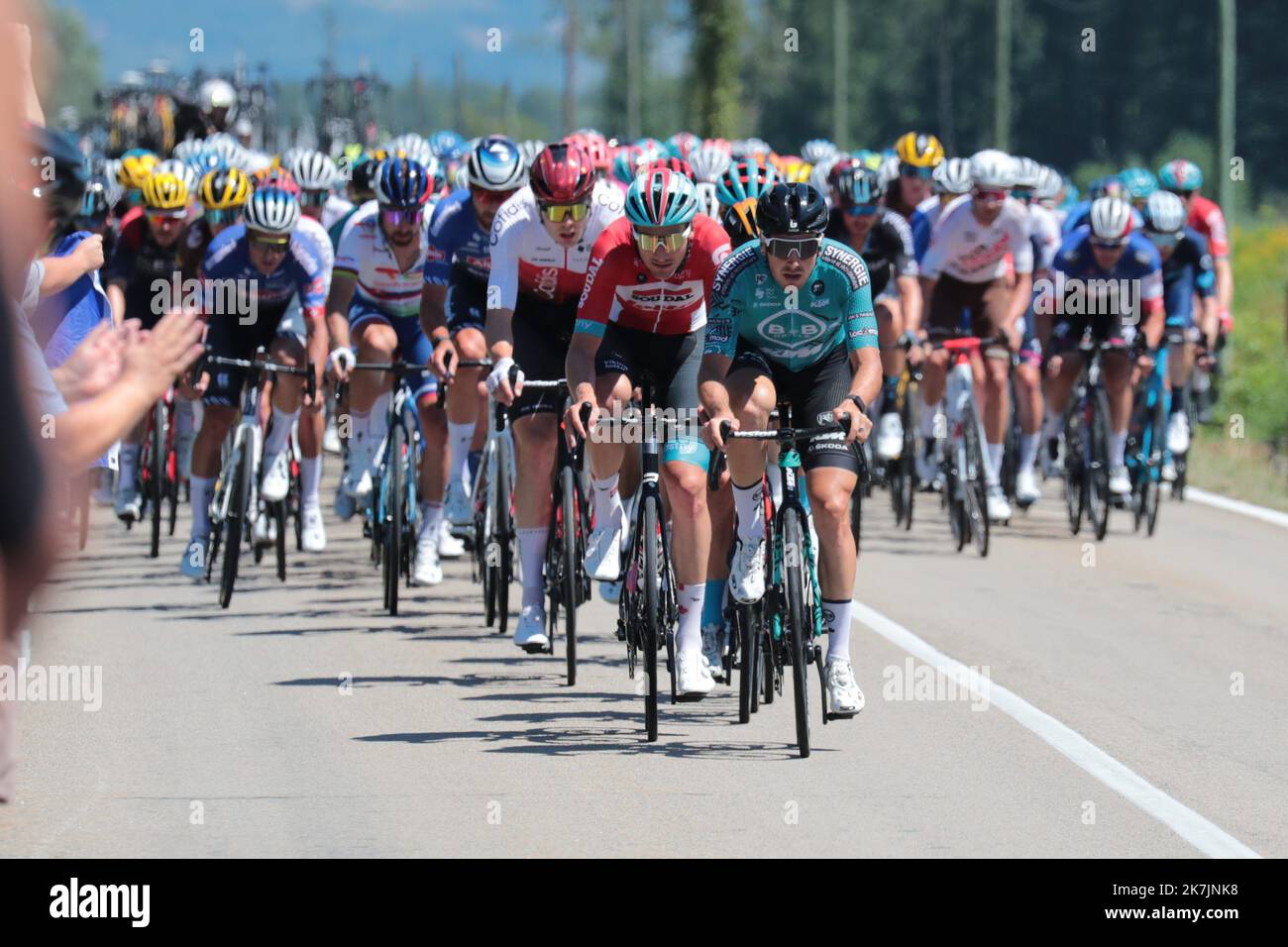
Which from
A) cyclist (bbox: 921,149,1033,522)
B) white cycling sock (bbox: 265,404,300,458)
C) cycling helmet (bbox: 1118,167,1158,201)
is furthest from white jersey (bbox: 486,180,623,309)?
cycling helmet (bbox: 1118,167,1158,201)

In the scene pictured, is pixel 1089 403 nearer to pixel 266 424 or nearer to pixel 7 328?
pixel 266 424

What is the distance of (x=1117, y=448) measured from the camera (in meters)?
14.6

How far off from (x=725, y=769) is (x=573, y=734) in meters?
0.91

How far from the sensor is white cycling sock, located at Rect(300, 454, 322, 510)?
14.1m

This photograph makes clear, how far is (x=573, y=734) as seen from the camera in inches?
337

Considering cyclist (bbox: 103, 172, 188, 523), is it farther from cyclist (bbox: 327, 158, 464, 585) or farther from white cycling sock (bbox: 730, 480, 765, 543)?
white cycling sock (bbox: 730, 480, 765, 543)

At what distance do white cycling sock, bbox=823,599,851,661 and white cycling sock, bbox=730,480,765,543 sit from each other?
442 millimetres

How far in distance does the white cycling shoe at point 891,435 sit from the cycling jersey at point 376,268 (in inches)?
136

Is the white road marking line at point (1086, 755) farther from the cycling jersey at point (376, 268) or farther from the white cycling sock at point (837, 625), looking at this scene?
the cycling jersey at point (376, 268)

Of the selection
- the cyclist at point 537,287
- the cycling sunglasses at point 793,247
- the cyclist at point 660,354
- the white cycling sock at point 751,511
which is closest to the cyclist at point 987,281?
the cyclist at point 537,287

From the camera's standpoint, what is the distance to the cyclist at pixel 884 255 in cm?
1366

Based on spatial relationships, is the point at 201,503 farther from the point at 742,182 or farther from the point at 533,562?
the point at 742,182
